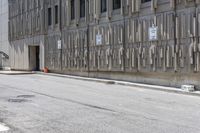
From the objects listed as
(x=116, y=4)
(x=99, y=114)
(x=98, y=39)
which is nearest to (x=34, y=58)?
(x=98, y=39)

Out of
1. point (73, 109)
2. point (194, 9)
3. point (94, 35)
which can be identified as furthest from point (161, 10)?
point (73, 109)

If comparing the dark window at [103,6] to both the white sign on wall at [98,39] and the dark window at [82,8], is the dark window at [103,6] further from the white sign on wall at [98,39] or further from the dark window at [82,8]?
the dark window at [82,8]

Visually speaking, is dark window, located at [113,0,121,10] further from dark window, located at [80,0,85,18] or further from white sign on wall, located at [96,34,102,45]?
dark window, located at [80,0,85,18]

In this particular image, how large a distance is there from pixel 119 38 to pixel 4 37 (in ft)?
93.4

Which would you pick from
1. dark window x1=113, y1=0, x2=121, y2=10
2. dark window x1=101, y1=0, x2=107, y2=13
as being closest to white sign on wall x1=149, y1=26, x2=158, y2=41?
dark window x1=113, y1=0, x2=121, y2=10

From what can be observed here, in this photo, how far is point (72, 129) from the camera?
9367 millimetres

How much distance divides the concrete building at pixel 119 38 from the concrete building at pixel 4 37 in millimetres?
7436

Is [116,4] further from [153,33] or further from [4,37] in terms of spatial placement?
[4,37]

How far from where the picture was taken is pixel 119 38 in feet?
84.6

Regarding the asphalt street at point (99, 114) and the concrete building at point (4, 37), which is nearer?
the asphalt street at point (99, 114)

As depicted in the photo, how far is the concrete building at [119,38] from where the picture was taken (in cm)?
2006

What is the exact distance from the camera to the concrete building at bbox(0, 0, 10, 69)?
49.5 metres

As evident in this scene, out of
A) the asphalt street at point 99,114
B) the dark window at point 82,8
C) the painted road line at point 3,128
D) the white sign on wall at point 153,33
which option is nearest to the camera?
the painted road line at point 3,128

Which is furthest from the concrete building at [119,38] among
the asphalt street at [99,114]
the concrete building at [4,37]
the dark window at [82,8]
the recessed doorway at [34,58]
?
the concrete building at [4,37]
